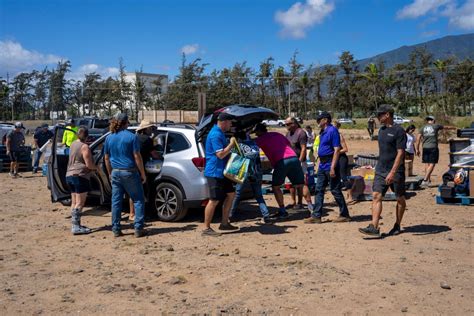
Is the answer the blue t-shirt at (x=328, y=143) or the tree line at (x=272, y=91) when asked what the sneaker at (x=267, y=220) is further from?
the tree line at (x=272, y=91)

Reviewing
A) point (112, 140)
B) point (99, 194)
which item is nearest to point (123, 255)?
point (112, 140)

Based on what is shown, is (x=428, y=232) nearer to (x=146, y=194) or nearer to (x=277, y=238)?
(x=277, y=238)

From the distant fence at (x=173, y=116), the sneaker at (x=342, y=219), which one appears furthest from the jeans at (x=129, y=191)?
the distant fence at (x=173, y=116)

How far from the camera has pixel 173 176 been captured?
814 centimetres

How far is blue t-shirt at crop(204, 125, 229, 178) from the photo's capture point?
7270mm

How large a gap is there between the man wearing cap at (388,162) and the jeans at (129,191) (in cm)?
321

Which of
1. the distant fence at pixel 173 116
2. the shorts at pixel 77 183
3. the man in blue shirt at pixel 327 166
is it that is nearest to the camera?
the shorts at pixel 77 183

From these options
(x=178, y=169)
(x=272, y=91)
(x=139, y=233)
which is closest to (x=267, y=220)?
(x=178, y=169)

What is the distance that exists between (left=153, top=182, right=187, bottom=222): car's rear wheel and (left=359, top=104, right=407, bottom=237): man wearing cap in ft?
9.43

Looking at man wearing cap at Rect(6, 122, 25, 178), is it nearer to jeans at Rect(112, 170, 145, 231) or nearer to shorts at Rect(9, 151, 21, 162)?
shorts at Rect(9, 151, 21, 162)

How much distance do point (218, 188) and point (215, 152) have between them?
0.51m

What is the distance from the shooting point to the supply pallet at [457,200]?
940 centimetres

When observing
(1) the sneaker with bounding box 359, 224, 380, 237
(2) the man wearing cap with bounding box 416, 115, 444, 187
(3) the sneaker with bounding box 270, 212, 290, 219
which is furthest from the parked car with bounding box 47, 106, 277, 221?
(2) the man wearing cap with bounding box 416, 115, 444, 187

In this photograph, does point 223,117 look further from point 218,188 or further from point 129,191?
point 129,191
